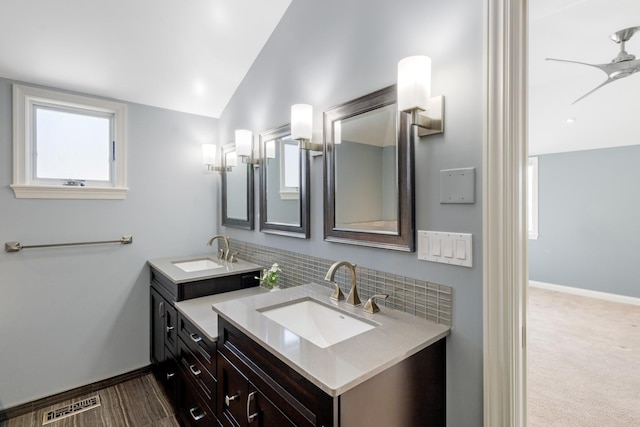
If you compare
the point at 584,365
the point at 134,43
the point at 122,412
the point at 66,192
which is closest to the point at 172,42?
the point at 134,43

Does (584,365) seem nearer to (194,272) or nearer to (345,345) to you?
(345,345)

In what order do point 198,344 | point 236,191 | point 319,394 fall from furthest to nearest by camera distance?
point 236,191 < point 198,344 < point 319,394

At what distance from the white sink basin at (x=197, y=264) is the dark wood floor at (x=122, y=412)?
0.95 meters

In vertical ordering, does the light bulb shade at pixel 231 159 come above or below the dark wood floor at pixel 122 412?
above

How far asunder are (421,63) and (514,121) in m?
0.39

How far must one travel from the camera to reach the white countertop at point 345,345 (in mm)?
831

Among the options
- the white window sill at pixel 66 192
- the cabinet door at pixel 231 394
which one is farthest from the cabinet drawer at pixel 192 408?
the white window sill at pixel 66 192

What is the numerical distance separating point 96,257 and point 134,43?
1623mm

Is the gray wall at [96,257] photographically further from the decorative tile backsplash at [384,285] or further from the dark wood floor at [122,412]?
the decorative tile backsplash at [384,285]

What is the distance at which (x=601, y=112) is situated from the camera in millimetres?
3582

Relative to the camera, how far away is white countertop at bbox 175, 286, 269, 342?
152 centimetres

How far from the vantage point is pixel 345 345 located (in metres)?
1.00

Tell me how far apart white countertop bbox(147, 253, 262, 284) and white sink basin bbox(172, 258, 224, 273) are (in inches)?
1.0

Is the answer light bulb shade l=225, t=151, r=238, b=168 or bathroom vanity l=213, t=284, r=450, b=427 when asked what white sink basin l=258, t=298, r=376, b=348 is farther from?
light bulb shade l=225, t=151, r=238, b=168
